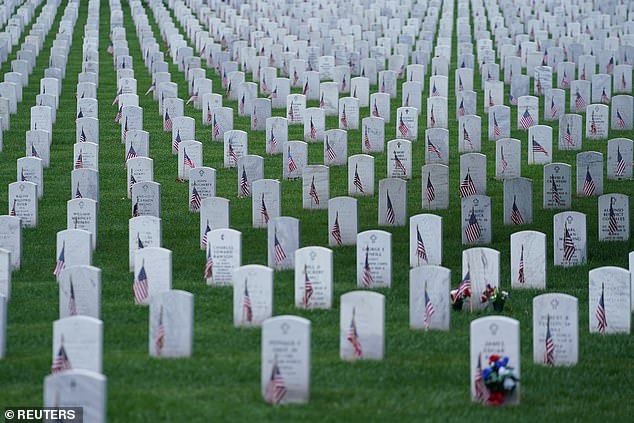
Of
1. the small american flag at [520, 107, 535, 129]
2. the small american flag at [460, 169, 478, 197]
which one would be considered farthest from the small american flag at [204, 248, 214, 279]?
the small american flag at [520, 107, 535, 129]

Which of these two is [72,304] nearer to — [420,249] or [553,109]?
[420,249]

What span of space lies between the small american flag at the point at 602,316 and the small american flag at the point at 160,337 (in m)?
3.60

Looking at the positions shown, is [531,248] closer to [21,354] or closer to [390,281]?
[390,281]

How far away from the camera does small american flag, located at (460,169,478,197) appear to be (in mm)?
18016

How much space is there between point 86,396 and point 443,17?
30128 mm

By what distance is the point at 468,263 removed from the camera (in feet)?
41.4

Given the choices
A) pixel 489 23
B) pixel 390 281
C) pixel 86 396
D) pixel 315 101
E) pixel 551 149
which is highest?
pixel 489 23

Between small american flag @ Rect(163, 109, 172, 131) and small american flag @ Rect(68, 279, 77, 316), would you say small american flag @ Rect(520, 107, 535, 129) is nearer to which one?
small american flag @ Rect(163, 109, 172, 131)

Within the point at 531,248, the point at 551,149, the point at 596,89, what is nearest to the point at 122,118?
the point at 551,149

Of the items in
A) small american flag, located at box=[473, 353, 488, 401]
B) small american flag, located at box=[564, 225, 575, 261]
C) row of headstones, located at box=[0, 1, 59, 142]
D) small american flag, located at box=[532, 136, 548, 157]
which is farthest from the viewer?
row of headstones, located at box=[0, 1, 59, 142]

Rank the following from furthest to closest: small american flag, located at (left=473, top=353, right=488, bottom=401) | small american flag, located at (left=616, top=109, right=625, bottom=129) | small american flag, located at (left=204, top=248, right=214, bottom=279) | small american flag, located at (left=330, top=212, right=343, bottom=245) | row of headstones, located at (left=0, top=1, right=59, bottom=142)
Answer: row of headstones, located at (left=0, top=1, right=59, bottom=142) → small american flag, located at (left=616, top=109, right=625, bottom=129) → small american flag, located at (left=330, top=212, right=343, bottom=245) → small american flag, located at (left=204, top=248, right=214, bottom=279) → small american flag, located at (left=473, top=353, right=488, bottom=401)

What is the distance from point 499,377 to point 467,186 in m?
8.53

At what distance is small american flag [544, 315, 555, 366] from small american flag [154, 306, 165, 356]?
287cm

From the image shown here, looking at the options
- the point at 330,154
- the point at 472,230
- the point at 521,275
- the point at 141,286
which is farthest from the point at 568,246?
the point at 330,154
